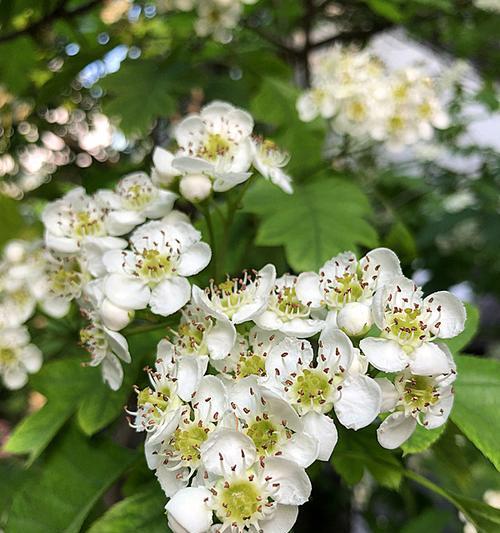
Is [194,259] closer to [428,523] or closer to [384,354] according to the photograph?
[384,354]

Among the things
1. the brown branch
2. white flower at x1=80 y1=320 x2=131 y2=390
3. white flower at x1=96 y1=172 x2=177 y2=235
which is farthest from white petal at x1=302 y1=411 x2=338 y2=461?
the brown branch

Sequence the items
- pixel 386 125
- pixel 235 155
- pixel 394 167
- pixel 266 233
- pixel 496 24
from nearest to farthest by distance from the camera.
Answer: pixel 235 155 < pixel 266 233 < pixel 386 125 < pixel 496 24 < pixel 394 167

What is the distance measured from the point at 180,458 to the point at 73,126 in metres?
1.19

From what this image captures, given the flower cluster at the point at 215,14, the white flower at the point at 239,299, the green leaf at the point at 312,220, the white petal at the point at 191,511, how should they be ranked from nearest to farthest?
the white petal at the point at 191,511 → the white flower at the point at 239,299 → the green leaf at the point at 312,220 → the flower cluster at the point at 215,14

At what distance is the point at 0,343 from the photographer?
0.97m

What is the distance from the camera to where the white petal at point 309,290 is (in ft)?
2.07

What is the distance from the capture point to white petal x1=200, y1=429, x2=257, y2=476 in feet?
1.73

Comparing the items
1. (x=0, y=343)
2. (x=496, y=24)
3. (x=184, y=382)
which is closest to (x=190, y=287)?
(x=184, y=382)

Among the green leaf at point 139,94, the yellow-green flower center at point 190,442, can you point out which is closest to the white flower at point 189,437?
the yellow-green flower center at point 190,442

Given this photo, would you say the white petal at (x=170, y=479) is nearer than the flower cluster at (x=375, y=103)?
Yes

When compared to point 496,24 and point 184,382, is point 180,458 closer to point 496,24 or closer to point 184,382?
point 184,382

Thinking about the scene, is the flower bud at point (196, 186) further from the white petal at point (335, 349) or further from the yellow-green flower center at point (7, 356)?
the yellow-green flower center at point (7, 356)

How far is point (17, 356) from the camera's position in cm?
100

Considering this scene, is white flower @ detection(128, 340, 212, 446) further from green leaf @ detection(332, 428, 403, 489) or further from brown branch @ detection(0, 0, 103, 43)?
brown branch @ detection(0, 0, 103, 43)
